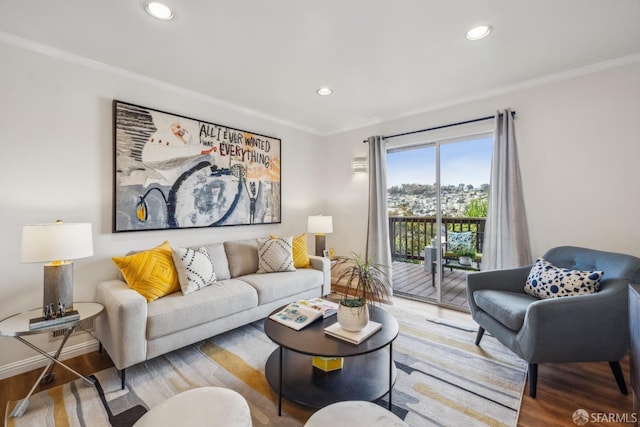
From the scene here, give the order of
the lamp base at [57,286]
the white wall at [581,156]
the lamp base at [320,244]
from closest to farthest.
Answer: the lamp base at [57,286] < the white wall at [581,156] < the lamp base at [320,244]

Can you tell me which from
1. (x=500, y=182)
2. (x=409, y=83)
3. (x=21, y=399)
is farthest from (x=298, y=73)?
(x=21, y=399)

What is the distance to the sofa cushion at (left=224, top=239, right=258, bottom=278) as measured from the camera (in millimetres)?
3127

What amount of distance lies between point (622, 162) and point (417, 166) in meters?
1.90

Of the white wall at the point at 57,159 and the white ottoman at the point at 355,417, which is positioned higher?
the white wall at the point at 57,159

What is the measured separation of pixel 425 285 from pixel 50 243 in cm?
389

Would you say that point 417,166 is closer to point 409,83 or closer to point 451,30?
point 409,83

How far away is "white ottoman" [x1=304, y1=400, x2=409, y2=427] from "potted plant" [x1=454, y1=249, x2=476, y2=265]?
2708mm

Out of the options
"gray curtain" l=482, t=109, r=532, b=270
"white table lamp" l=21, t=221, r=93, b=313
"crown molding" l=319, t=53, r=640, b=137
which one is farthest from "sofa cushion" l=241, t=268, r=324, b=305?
"crown molding" l=319, t=53, r=640, b=137

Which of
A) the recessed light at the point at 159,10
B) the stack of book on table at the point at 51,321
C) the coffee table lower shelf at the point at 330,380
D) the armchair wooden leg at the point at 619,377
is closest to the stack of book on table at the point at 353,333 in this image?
the coffee table lower shelf at the point at 330,380

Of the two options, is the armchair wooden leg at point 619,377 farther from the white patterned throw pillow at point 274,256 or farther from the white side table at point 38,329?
the white side table at point 38,329

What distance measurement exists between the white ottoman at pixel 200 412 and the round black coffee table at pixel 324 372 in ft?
1.38

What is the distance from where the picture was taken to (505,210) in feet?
9.59

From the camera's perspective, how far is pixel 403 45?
7.25 ft

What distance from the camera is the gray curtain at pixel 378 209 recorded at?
3.88 m
